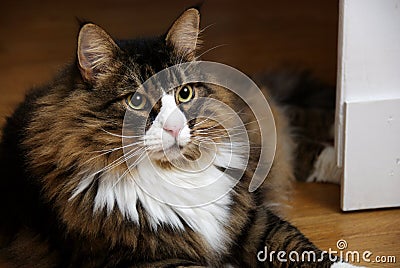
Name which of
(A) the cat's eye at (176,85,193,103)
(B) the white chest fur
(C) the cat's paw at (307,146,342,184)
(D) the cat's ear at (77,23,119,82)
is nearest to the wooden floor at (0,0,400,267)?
(C) the cat's paw at (307,146,342,184)

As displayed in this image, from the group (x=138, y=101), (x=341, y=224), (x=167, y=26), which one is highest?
(x=167, y=26)

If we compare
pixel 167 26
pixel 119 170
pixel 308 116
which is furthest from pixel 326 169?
pixel 167 26

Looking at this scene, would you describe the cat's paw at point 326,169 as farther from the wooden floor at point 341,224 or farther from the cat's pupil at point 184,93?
the cat's pupil at point 184,93

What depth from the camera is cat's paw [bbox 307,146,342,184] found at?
2.25 m

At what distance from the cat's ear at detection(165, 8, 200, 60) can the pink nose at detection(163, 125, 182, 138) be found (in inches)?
8.2

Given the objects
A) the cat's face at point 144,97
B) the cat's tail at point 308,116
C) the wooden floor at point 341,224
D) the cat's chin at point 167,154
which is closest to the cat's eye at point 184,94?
the cat's face at point 144,97

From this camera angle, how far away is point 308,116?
92.7 inches

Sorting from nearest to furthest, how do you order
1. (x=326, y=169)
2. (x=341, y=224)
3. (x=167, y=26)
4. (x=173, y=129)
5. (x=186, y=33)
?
(x=173, y=129) → (x=186, y=33) → (x=341, y=224) → (x=326, y=169) → (x=167, y=26)

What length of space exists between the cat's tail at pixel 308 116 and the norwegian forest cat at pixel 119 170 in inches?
21.9

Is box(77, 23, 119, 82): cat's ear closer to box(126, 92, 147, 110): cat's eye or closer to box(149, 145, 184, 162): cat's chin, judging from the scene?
box(126, 92, 147, 110): cat's eye

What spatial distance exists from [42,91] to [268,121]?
66 cm

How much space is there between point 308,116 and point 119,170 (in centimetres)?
92

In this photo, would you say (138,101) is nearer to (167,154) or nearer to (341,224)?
(167,154)

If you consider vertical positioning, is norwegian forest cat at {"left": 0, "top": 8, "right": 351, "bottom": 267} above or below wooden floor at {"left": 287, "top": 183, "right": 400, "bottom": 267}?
above
